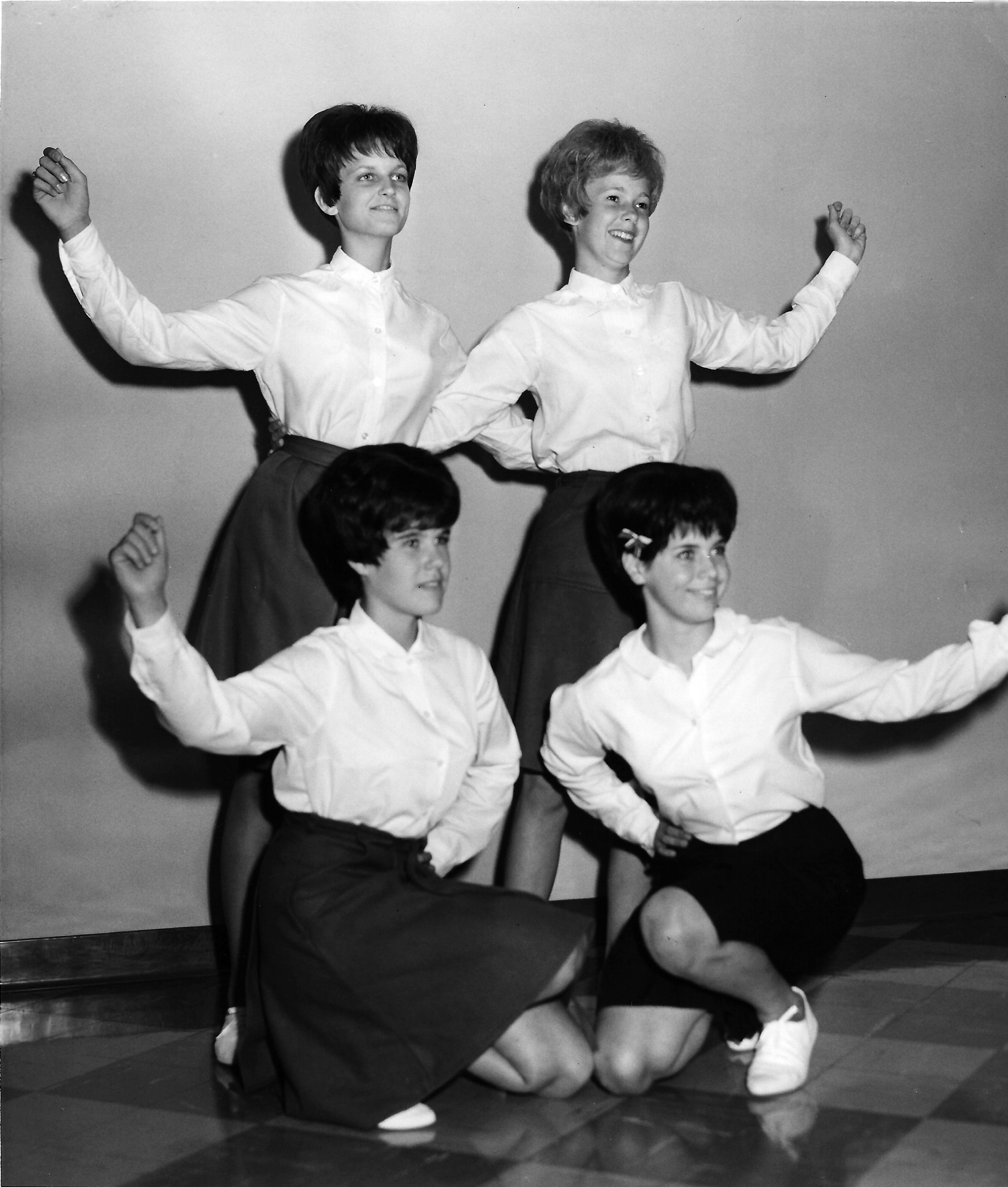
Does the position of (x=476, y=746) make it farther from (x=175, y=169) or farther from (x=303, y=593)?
(x=175, y=169)

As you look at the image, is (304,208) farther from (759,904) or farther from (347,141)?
(759,904)

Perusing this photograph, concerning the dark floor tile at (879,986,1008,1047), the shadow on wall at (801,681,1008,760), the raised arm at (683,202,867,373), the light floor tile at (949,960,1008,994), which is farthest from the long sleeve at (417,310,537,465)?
Result: the light floor tile at (949,960,1008,994)

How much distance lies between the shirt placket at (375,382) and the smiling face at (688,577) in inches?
22.6

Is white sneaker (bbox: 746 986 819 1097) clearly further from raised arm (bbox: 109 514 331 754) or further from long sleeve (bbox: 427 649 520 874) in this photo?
raised arm (bbox: 109 514 331 754)

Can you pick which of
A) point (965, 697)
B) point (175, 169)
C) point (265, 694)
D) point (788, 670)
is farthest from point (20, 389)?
point (965, 697)

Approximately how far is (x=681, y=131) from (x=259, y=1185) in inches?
98.2

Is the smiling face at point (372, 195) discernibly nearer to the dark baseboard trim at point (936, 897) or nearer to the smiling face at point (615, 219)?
the smiling face at point (615, 219)

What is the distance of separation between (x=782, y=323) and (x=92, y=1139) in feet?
6.86

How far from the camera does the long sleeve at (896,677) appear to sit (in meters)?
2.61

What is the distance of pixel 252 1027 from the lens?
2584mm

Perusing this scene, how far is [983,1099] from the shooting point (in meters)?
2.53

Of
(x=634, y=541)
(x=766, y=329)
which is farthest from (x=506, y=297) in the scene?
(x=634, y=541)

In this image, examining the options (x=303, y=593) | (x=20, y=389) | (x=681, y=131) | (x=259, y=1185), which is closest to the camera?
(x=259, y=1185)

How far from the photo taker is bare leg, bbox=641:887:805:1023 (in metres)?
2.62
